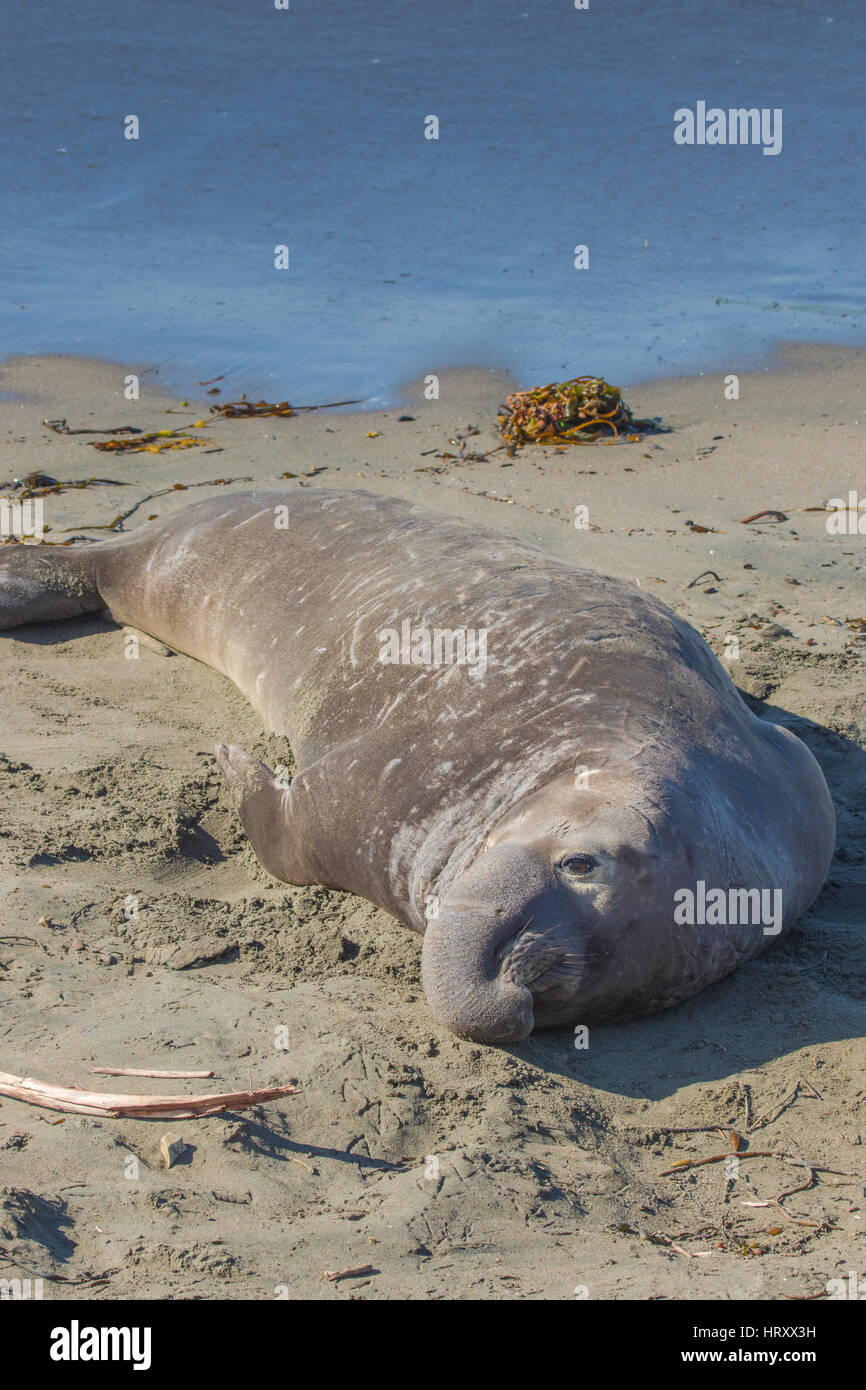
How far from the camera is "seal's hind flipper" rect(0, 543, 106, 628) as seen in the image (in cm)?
658

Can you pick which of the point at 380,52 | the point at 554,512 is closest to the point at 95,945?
the point at 554,512

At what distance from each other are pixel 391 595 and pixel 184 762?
1.10 m

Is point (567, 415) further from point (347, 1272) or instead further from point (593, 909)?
point (347, 1272)

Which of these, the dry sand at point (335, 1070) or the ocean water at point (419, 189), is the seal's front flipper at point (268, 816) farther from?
the ocean water at point (419, 189)

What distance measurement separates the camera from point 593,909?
3201mm

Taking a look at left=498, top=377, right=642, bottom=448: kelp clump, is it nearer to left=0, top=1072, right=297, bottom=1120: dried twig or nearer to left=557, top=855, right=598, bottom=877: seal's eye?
left=557, top=855, right=598, bottom=877: seal's eye

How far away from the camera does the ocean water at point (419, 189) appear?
12664mm

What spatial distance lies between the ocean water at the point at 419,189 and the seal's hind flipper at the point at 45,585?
465 centimetres

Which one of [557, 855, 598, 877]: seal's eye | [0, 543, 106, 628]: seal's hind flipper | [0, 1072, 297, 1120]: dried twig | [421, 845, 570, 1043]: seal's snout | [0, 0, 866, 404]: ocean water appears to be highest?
[0, 0, 866, 404]: ocean water

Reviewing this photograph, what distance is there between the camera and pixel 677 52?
77.2ft

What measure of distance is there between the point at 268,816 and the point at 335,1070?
4.48 feet

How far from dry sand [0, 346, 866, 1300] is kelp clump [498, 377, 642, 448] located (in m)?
3.59

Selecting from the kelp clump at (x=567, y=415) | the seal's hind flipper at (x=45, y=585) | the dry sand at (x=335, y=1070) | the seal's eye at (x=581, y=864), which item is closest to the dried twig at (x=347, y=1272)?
the dry sand at (x=335, y=1070)

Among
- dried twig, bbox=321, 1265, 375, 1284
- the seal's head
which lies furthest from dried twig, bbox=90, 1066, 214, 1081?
dried twig, bbox=321, 1265, 375, 1284
